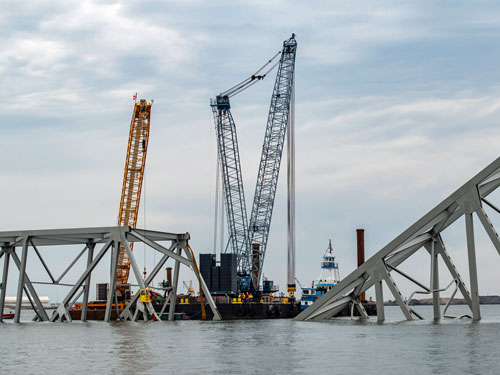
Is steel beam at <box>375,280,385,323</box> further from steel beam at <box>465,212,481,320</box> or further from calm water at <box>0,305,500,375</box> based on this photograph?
steel beam at <box>465,212,481,320</box>

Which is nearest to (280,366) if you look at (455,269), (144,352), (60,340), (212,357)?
(212,357)

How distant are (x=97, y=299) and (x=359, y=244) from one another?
48901 millimetres

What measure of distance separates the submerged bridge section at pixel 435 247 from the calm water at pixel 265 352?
378 cm

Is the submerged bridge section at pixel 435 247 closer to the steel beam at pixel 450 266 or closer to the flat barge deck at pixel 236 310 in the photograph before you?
the steel beam at pixel 450 266

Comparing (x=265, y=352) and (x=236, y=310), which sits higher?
(x=236, y=310)

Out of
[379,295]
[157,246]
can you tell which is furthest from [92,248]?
[379,295]

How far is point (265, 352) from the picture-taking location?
4803 cm

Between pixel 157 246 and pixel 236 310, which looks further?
pixel 236 310

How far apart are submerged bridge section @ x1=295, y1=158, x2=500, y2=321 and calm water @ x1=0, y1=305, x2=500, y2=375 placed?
3.78 m

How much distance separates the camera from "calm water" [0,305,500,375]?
39.1 meters

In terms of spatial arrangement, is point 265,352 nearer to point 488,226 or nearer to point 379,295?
point 379,295

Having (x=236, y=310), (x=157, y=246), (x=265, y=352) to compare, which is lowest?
(x=265, y=352)

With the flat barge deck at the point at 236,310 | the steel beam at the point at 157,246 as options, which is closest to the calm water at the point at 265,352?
the steel beam at the point at 157,246

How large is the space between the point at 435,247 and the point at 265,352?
82.9ft
